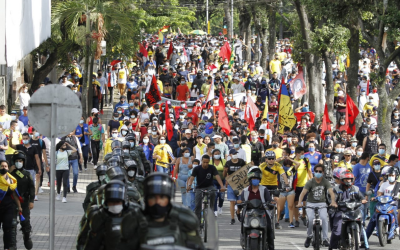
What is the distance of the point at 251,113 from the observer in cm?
2348

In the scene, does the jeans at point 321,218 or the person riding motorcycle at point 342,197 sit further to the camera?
the jeans at point 321,218

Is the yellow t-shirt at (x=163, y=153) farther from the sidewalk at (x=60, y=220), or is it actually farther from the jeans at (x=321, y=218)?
the jeans at (x=321, y=218)

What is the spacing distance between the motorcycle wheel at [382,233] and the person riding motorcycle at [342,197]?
0.87m

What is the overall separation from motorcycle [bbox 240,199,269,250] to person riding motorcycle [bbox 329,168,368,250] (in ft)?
4.76

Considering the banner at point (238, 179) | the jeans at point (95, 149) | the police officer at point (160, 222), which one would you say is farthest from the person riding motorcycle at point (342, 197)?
the jeans at point (95, 149)

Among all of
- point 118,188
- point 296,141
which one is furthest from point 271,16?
point 118,188

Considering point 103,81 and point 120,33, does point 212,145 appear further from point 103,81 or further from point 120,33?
point 103,81

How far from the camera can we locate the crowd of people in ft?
23.9

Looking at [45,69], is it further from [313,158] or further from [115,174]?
[115,174]

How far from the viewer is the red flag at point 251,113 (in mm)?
22766

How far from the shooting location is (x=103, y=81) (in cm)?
2909

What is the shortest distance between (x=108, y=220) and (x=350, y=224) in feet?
20.5

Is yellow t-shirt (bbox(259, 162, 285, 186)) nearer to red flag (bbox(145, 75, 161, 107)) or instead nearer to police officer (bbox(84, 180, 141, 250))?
police officer (bbox(84, 180, 141, 250))

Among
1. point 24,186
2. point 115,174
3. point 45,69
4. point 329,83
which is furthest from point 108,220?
point 45,69
